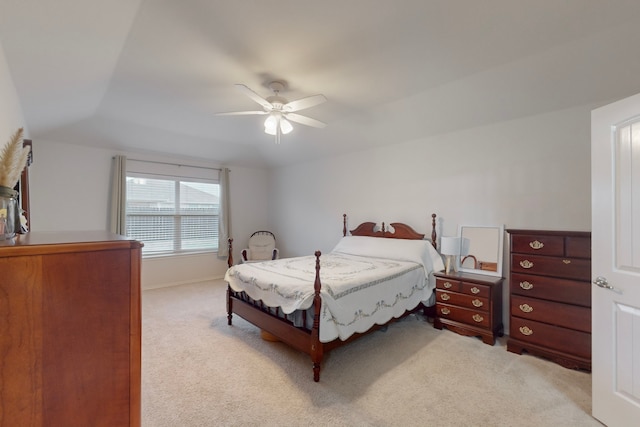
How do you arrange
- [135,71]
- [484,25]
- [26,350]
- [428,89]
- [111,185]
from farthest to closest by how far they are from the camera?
1. [111,185]
2. [428,89]
3. [135,71]
4. [484,25]
5. [26,350]

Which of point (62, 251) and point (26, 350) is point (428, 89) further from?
point (26, 350)

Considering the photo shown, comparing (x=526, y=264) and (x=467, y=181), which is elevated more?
(x=467, y=181)

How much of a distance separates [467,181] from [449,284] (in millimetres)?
1315

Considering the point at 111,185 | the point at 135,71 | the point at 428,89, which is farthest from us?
the point at 111,185

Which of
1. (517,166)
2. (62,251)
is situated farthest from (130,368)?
(517,166)

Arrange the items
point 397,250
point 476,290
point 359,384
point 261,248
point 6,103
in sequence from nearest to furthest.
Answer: point 6,103 → point 359,384 → point 476,290 → point 397,250 → point 261,248

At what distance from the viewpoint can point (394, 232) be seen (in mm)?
4234

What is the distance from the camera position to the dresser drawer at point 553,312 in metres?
2.41

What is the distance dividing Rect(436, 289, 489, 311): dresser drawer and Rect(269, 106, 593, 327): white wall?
44cm

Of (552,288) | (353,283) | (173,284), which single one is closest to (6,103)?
(353,283)

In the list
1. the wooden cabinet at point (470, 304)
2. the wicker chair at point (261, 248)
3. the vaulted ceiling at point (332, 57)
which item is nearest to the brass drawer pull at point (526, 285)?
the wooden cabinet at point (470, 304)

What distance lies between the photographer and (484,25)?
2.08 meters

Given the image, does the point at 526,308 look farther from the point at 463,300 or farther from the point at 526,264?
the point at 463,300

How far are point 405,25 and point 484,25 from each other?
57 cm
